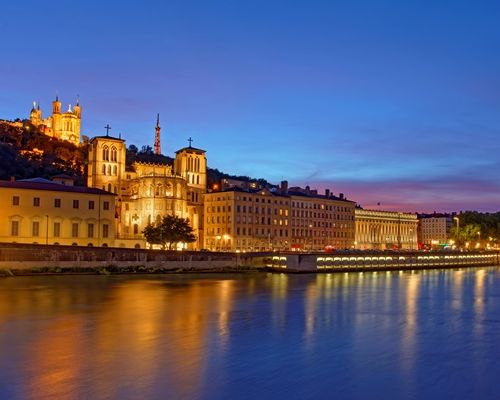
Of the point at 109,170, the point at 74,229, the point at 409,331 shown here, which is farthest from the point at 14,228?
the point at 409,331

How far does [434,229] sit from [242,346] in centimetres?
17600

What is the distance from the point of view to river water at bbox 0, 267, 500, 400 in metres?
18.2

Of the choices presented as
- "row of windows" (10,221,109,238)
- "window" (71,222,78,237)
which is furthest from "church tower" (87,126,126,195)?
"window" (71,222,78,237)

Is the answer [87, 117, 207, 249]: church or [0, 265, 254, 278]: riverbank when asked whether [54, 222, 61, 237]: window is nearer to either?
[0, 265, 254, 278]: riverbank

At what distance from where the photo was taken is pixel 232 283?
60344 millimetres

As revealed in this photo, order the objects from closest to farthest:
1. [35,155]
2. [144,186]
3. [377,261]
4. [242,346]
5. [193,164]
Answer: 1. [242,346]
2. [377,261]
3. [144,186]
4. [193,164]
5. [35,155]

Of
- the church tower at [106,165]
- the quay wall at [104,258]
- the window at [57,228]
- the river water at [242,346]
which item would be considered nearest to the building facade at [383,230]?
the church tower at [106,165]

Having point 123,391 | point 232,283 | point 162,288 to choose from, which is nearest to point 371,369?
point 123,391

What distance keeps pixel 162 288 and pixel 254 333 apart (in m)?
25.0

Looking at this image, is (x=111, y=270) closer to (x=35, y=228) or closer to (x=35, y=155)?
(x=35, y=228)

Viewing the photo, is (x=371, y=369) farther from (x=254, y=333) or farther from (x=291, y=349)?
(x=254, y=333)

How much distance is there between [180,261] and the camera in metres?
71.9

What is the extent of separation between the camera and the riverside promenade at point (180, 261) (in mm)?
60000

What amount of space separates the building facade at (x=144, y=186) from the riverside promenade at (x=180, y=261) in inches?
589
